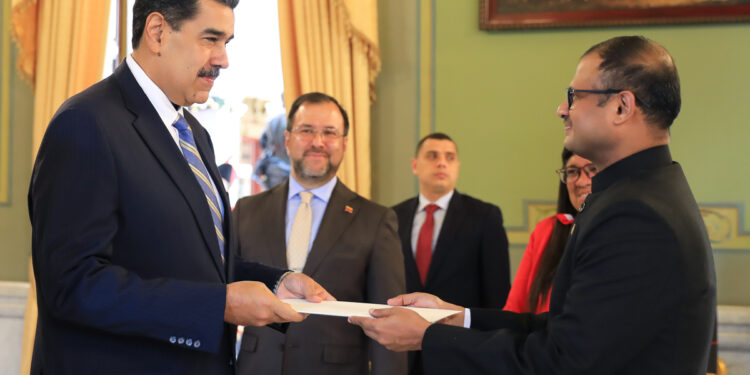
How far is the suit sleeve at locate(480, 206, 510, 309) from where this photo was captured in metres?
4.26

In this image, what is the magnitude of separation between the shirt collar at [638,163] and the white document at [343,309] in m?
0.66

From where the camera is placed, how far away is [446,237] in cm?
436

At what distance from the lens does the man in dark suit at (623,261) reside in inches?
70.5

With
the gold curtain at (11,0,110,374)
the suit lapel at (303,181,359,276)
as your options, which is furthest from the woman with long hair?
the gold curtain at (11,0,110,374)

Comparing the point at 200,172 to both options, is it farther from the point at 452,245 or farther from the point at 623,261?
the point at 452,245

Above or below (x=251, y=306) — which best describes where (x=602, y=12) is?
above

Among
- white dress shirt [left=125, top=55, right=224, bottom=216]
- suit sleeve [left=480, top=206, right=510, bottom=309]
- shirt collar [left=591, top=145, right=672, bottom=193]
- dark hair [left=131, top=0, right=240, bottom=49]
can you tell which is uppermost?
dark hair [left=131, top=0, right=240, bottom=49]

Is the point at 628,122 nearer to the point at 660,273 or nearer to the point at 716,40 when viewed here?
the point at 660,273

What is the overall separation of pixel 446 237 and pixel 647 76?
248 centimetres

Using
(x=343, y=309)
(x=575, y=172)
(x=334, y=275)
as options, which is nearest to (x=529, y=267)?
(x=575, y=172)

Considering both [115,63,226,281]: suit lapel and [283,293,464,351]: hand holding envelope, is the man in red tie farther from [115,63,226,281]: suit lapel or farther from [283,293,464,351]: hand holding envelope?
[115,63,226,281]: suit lapel

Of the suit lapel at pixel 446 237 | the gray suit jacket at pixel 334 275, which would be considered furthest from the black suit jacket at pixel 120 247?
the suit lapel at pixel 446 237

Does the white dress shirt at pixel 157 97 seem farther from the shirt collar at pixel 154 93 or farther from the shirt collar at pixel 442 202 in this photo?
the shirt collar at pixel 442 202

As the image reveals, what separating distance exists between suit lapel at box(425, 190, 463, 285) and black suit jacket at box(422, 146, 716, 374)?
2.34 meters
